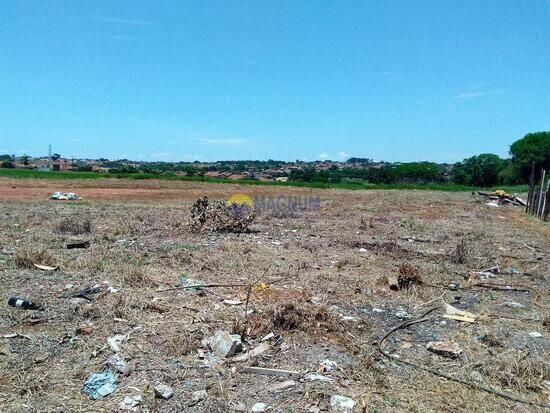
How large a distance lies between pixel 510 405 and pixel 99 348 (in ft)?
9.61

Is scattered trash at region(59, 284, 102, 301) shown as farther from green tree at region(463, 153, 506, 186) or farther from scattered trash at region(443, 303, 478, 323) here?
green tree at region(463, 153, 506, 186)

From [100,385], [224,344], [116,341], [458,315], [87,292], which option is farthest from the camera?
[87,292]

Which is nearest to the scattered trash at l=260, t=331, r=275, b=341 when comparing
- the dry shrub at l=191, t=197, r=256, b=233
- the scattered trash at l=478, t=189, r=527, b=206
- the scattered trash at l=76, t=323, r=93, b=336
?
the scattered trash at l=76, t=323, r=93, b=336

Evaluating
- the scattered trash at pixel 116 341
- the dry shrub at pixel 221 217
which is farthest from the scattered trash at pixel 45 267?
the dry shrub at pixel 221 217

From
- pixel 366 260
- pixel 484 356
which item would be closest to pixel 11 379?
pixel 484 356

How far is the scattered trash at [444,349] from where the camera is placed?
11.3 ft

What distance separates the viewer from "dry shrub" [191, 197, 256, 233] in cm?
930

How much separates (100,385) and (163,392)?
0.46 m

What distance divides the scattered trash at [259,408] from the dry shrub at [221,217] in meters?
6.65

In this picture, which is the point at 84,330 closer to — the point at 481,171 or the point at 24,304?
the point at 24,304

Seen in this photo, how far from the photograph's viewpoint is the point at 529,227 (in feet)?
41.1

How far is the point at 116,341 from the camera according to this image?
11.4 ft

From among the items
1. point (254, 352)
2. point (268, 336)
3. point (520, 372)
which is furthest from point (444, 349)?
point (254, 352)

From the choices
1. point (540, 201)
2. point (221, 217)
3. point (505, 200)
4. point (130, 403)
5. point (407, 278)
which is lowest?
point (130, 403)
